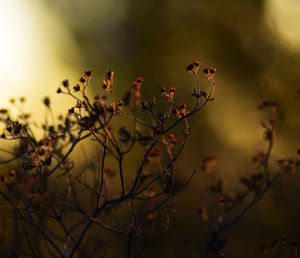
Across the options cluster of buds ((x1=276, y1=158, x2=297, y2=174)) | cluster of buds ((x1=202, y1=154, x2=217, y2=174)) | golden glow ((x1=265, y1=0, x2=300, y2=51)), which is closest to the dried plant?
cluster of buds ((x1=276, y1=158, x2=297, y2=174))

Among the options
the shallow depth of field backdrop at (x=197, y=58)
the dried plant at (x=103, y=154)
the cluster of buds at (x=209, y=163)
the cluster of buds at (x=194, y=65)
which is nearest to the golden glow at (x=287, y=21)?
the shallow depth of field backdrop at (x=197, y=58)

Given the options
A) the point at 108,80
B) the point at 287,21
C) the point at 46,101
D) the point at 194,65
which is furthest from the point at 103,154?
the point at 287,21

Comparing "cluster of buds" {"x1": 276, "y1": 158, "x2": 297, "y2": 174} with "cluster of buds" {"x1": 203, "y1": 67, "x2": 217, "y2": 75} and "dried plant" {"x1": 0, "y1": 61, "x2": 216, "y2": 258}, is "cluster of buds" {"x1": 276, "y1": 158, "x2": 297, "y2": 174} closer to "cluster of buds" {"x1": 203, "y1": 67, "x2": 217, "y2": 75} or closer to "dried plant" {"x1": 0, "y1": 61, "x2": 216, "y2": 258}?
"dried plant" {"x1": 0, "y1": 61, "x2": 216, "y2": 258}

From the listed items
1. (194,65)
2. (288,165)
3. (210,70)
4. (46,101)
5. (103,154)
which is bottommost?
(103,154)

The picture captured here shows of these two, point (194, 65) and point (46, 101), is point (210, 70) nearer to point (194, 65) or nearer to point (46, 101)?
point (194, 65)

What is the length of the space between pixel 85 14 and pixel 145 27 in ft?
21.9

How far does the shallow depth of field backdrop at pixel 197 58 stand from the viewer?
33.1 ft

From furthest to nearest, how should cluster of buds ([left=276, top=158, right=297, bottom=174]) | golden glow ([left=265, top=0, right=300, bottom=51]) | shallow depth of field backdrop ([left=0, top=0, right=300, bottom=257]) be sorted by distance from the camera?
1. golden glow ([left=265, top=0, right=300, bottom=51])
2. shallow depth of field backdrop ([left=0, top=0, right=300, bottom=257])
3. cluster of buds ([left=276, top=158, right=297, bottom=174])

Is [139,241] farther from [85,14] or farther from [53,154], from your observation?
[85,14]

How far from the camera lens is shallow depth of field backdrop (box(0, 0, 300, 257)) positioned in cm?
1009

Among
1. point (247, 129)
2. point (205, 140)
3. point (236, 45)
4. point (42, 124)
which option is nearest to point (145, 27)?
point (236, 45)

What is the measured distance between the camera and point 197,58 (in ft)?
59.1

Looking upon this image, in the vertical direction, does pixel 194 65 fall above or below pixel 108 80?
above

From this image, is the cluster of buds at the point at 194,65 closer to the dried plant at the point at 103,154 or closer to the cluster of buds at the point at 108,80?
the dried plant at the point at 103,154
